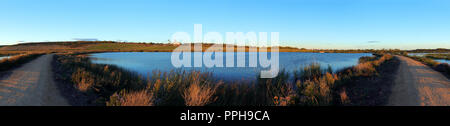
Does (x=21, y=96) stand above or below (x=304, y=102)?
above

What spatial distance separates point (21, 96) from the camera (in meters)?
5.39
